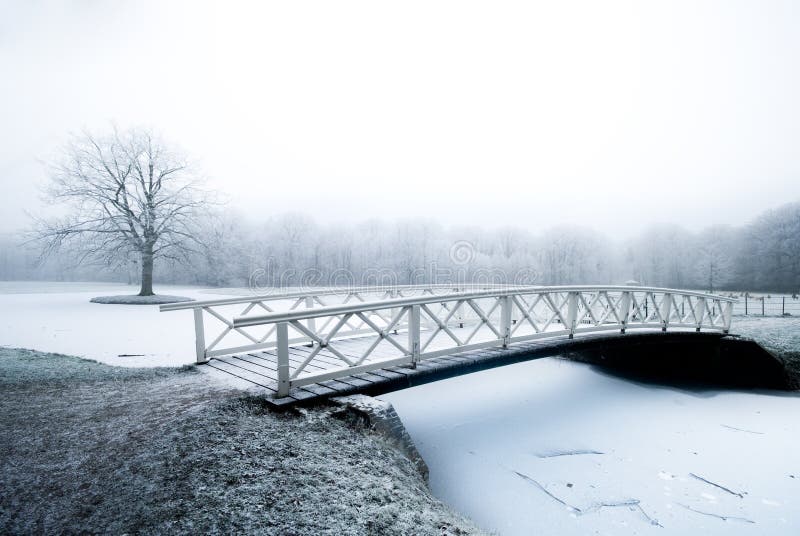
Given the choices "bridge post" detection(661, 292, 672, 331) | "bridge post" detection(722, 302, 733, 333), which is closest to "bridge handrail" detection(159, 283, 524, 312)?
"bridge post" detection(661, 292, 672, 331)

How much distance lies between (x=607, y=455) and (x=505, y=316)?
9.20 feet

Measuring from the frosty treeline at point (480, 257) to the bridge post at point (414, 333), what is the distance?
943 inches

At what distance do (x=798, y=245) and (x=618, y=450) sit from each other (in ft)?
119

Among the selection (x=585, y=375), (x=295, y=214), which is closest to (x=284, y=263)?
(x=295, y=214)

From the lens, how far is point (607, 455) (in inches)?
236

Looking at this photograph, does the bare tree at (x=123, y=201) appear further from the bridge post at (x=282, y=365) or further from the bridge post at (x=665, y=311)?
the bridge post at (x=665, y=311)

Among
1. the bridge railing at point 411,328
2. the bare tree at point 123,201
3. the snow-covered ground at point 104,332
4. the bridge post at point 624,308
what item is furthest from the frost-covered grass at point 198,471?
the bare tree at point 123,201

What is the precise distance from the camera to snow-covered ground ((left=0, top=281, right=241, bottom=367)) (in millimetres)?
7402

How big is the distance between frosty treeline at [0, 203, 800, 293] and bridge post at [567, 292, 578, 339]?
22184 millimetres

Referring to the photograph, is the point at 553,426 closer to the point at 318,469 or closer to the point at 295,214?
the point at 318,469

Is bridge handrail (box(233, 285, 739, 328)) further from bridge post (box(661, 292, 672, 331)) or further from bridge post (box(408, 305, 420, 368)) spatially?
bridge post (box(661, 292, 672, 331))

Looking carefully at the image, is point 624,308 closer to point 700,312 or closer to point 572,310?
point 572,310

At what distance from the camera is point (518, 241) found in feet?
128

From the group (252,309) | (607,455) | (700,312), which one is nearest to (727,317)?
(700,312)
